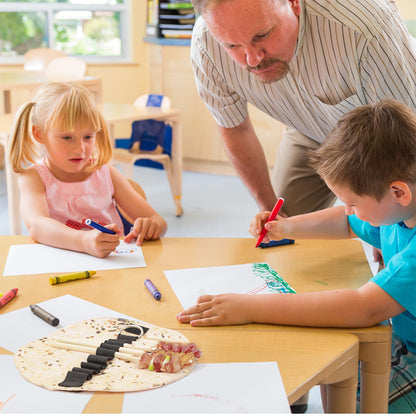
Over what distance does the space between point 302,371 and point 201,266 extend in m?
0.45

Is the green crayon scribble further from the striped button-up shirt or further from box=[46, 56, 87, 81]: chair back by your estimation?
box=[46, 56, 87, 81]: chair back

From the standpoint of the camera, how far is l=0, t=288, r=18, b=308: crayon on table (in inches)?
41.3

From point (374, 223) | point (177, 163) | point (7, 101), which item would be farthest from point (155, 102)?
→ point (374, 223)

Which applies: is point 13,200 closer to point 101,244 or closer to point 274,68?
point 101,244

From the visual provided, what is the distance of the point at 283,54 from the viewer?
1.41m

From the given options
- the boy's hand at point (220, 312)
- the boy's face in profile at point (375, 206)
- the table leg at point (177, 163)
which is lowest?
the table leg at point (177, 163)

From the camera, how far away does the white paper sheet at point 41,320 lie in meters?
0.93

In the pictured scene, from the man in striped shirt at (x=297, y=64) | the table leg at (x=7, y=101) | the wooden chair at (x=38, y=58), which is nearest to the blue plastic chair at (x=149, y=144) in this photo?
the table leg at (x=7, y=101)

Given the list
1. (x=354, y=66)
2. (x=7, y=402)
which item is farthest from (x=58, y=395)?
(x=354, y=66)

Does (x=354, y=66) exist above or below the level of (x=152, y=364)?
above

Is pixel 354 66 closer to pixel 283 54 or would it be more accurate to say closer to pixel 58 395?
pixel 283 54

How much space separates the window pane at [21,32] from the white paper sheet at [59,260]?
3.78 metres

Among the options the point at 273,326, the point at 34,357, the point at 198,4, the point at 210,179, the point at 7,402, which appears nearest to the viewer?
the point at 7,402

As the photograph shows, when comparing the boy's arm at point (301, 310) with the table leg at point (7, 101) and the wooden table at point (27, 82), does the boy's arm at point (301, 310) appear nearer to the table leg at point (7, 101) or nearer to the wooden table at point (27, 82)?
the wooden table at point (27, 82)
